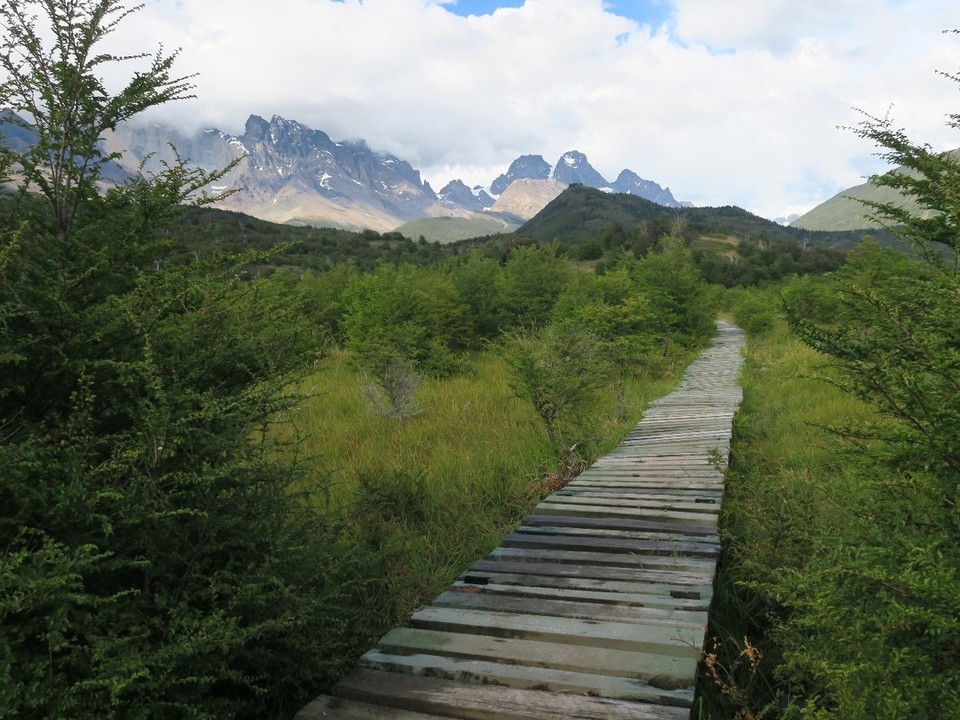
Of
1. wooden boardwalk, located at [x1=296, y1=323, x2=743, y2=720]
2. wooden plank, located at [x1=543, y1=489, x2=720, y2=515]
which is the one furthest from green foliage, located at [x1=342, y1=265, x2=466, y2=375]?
wooden boardwalk, located at [x1=296, y1=323, x2=743, y2=720]

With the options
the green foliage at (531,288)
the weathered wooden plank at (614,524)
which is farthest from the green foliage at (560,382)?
the green foliage at (531,288)

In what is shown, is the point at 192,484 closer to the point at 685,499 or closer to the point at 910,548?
the point at 910,548

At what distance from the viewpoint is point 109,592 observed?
2.08 meters

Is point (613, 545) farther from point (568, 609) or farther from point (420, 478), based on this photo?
point (420, 478)

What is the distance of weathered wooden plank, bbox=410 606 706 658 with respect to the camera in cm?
244

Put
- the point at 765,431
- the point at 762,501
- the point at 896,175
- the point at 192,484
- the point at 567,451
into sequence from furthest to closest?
the point at 765,431 < the point at 567,451 < the point at 762,501 < the point at 896,175 < the point at 192,484

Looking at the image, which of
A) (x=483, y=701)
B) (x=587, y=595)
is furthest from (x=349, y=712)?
(x=587, y=595)

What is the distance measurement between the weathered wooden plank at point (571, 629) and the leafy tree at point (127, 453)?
573mm

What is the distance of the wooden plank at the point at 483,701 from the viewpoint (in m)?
2.00

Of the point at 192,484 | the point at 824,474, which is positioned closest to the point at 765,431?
the point at 824,474

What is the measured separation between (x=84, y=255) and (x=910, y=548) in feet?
10.9

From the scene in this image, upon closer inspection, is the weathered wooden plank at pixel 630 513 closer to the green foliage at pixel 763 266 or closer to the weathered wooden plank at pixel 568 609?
the weathered wooden plank at pixel 568 609

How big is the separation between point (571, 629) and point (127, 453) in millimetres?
1895

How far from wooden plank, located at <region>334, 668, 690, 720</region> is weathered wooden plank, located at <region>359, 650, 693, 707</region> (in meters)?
0.03
